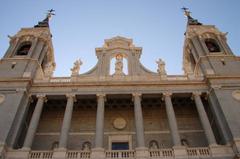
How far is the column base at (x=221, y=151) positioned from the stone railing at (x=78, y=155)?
7.86 metres

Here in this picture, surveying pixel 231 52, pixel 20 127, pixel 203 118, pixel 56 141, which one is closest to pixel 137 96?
pixel 203 118

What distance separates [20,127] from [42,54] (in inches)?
→ 391

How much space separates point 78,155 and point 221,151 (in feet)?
29.7

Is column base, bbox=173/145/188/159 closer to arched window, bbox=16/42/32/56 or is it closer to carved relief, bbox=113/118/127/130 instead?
carved relief, bbox=113/118/127/130

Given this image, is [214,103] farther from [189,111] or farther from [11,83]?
[11,83]

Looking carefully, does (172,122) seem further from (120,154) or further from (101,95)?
(101,95)

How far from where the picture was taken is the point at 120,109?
25.4 m

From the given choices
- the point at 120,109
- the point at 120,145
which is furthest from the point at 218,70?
the point at 120,145

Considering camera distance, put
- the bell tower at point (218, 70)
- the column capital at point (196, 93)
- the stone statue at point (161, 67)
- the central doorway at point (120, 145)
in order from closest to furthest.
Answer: the bell tower at point (218, 70)
the central doorway at point (120, 145)
the column capital at point (196, 93)
the stone statue at point (161, 67)

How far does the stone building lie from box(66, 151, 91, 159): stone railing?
0.06m

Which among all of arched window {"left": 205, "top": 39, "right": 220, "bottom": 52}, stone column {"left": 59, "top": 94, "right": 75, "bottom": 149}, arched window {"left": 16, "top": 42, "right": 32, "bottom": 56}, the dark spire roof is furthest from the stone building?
the dark spire roof

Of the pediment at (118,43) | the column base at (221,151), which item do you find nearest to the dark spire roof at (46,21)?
the pediment at (118,43)

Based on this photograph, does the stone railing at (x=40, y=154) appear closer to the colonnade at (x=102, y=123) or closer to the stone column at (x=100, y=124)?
the colonnade at (x=102, y=123)

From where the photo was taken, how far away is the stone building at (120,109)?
19266 millimetres
